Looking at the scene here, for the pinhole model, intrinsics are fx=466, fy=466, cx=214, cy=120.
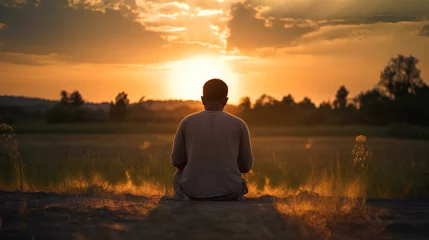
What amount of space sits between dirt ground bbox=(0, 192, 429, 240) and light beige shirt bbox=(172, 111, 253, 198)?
0.30 metres

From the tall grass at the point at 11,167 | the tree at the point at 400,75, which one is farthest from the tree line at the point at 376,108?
the tall grass at the point at 11,167

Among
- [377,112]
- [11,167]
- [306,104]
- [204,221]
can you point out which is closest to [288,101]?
[306,104]

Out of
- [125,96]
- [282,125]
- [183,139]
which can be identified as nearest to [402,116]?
[282,125]

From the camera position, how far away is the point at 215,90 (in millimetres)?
4914

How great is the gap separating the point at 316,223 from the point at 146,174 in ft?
18.7

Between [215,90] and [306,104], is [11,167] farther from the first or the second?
[306,104]

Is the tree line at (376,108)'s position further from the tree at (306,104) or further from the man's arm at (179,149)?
the man's arm at (179,149)

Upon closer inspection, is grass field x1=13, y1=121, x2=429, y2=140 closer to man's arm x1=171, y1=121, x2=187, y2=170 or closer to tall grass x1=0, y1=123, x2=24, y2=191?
tall grass x1=0, y1=123, x2=24, y2=191

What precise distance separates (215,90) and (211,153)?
66 cm

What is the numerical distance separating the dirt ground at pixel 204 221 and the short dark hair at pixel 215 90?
1108 mm

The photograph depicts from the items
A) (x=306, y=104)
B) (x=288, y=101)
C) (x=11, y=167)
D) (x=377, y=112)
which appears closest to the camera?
(x=11, y=167)

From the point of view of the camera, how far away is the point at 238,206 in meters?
4.45

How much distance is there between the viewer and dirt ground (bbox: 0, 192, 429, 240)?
3541 millimetres

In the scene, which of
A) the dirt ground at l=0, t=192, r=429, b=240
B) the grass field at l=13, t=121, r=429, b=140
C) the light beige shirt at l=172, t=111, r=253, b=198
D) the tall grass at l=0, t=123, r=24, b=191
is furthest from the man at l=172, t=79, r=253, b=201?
the grass field at l=13, t=121, r=429, b=140
